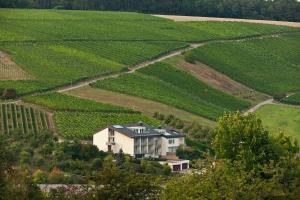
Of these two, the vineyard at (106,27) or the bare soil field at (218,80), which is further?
the vineyard at (106,27)

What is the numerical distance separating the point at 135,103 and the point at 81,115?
403 inches

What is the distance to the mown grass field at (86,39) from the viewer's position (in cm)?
10538

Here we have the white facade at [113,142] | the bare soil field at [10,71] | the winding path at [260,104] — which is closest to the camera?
the white facade at [113,142]

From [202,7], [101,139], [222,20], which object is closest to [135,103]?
[101,139]

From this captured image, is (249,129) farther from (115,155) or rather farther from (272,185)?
(115,155)

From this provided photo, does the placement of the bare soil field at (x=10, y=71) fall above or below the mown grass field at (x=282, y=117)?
above

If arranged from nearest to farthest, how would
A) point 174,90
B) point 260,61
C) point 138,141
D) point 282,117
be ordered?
point 138,141 → point 282,117 → point 174,90 → point 260,61

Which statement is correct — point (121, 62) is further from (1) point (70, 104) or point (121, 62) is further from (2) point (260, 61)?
(2) point (260, 61)

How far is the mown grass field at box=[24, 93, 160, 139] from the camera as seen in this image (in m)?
80.3

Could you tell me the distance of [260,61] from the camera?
136 m

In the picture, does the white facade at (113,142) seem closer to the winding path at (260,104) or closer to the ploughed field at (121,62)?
the ploughed field at (121,62)

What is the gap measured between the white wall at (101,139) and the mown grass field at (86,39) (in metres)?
15.0

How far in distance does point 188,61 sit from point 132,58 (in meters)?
7.79

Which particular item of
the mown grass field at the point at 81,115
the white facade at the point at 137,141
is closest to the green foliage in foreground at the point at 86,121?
the mown grass field at the point at 81,115
